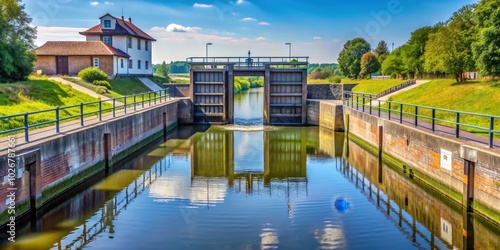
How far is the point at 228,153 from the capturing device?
75.4ft

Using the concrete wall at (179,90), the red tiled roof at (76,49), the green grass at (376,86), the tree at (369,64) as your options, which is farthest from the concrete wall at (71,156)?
the tree at (369,64)

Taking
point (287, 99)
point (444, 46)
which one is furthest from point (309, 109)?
point (444, 46)

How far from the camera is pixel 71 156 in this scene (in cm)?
1494

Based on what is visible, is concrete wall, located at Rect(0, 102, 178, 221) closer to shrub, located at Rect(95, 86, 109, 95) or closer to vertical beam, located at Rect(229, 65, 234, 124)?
shrub, located at Rect(95, 86, 109, 95)

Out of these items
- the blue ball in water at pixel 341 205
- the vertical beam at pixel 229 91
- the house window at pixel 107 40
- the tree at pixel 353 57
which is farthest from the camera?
the tree at pixel 353 57

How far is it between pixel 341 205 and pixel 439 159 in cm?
333

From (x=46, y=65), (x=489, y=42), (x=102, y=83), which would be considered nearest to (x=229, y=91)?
(x=102, y=83)

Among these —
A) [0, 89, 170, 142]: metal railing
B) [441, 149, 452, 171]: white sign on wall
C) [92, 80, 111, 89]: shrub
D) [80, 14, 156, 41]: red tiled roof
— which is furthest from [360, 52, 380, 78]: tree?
[441, 149, 452, 171]: white sign on wall

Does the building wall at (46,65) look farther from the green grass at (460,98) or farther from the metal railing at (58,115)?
the green grass at (460,98)

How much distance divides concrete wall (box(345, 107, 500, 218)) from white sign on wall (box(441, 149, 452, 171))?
12cm

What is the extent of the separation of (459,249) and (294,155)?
12.6m

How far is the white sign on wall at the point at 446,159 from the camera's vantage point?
1362 cm

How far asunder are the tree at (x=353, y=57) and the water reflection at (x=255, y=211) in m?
56.3

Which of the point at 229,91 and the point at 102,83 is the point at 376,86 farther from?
the point at 102,83
